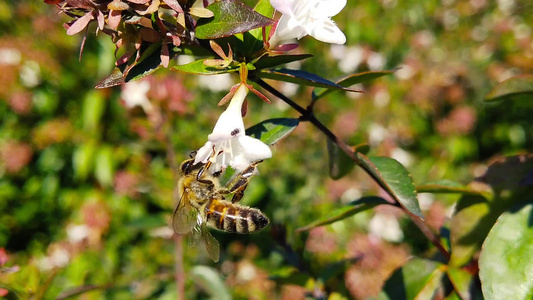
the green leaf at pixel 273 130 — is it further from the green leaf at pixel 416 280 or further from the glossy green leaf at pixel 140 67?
the green leaf at pixel 416 280

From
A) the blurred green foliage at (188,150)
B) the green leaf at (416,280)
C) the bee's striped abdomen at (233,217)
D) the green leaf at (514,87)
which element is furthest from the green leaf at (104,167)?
the green leaf at (514,87)

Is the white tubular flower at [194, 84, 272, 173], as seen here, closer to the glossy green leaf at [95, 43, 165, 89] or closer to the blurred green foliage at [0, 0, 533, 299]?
the glossy green leaf at [95, 43, 165, 89]

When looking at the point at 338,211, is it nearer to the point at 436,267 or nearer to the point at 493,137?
the point at 436,267

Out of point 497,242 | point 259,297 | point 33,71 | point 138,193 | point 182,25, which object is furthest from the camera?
point 33,71

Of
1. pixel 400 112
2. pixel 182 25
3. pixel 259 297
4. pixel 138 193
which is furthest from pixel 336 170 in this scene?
pixel 400 112

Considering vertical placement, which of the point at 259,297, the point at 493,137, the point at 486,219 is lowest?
the point at 259,297

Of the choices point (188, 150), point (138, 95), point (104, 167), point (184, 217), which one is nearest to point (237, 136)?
point (184, 217)
